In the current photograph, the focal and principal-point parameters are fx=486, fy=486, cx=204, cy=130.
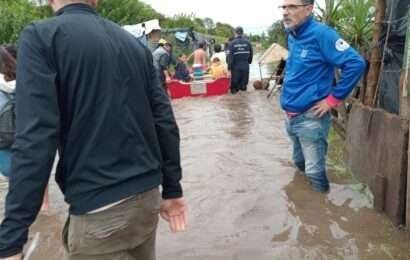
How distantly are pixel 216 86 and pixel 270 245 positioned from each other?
32.0 feet

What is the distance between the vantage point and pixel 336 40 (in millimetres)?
3916

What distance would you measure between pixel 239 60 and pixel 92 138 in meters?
12.0

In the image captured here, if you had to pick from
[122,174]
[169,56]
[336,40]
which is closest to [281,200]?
[336,40]

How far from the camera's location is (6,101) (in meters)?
4.09

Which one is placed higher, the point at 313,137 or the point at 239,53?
the point at 313,137

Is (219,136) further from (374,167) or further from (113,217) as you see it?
(113,217)

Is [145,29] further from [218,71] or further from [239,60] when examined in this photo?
[239,60]

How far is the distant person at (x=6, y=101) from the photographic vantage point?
397 cm

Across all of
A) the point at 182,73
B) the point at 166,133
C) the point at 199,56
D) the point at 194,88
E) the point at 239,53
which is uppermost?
the point at 166,133

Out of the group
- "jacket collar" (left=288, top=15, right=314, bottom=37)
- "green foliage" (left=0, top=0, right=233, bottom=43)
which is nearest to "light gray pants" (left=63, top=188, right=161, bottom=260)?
"jacket collar" (left=288, top=15, right=314, bottom=37)

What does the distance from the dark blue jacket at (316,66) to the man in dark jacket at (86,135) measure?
2295mm

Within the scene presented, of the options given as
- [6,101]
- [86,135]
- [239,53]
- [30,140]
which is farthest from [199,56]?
[30,140]

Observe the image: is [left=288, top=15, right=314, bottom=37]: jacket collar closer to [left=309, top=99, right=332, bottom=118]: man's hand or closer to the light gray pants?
[left=309, top=99, right=332, bottom=118]: man's hand

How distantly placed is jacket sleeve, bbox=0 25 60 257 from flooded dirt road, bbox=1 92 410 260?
79.8 inches
